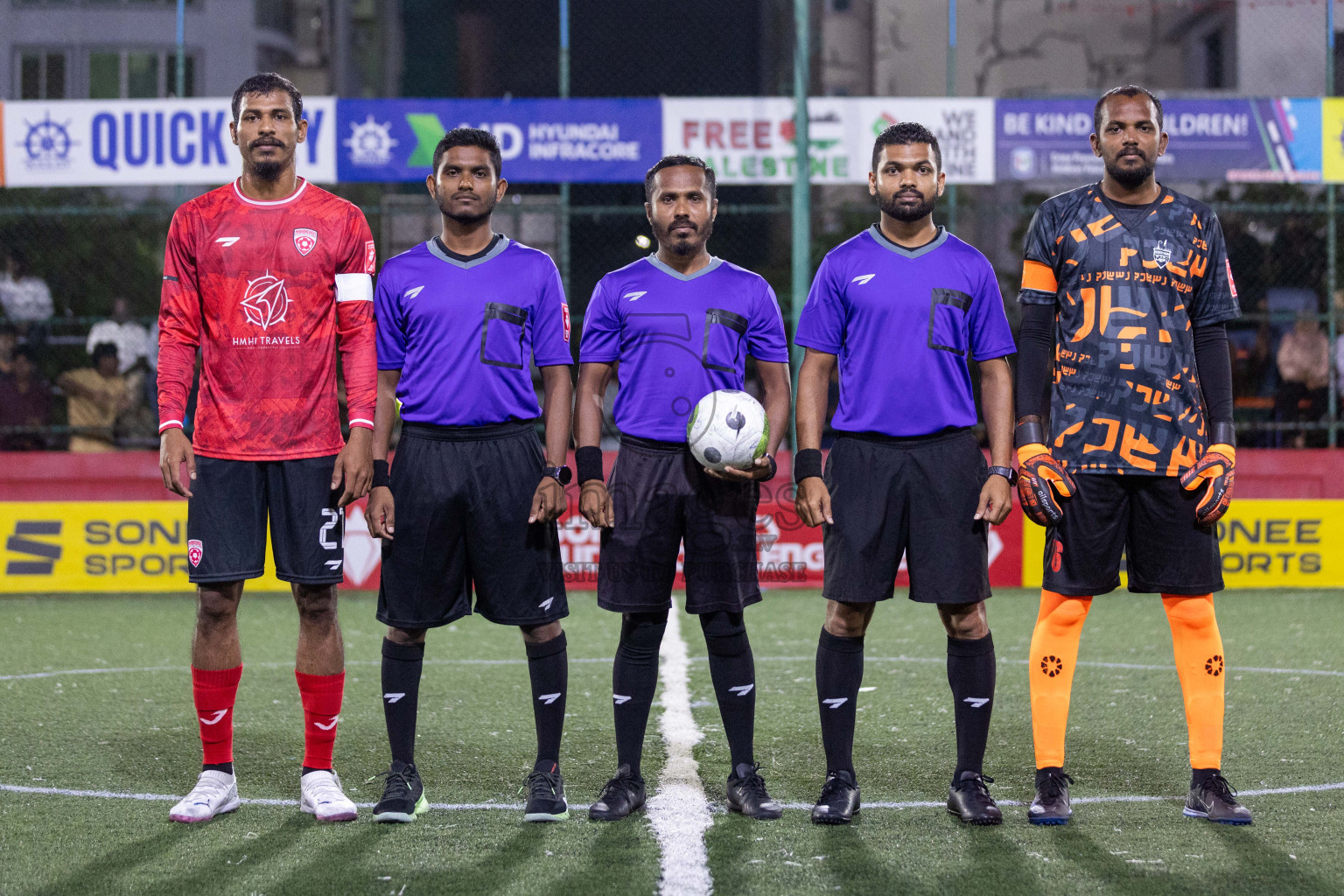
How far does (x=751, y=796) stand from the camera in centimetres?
404

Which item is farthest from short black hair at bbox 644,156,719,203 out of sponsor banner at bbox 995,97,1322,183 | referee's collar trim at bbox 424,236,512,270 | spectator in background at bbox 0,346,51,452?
spectator in background at bbox 0,346,51,452

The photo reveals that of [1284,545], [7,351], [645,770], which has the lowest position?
[645,770]

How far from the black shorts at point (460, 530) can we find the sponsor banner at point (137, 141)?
7.45 meters

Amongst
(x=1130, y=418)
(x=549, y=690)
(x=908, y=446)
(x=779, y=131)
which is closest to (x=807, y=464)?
(x=908, y=446)

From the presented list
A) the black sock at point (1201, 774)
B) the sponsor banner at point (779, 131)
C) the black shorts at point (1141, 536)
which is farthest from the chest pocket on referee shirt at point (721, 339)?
the sponsor banner at point (779, 131)

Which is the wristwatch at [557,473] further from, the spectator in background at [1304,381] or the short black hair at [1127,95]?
the spectator in background at [1304,381]

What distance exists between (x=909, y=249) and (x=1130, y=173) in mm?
683

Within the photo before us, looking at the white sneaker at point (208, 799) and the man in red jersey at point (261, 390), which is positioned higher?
the man in red jersey at point (261, 390)

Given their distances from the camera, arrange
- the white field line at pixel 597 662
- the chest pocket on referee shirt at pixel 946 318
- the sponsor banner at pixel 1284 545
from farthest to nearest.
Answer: the sponsor banner at pixel 1284 545, the white field line at pixel 597 662, the chest pocket on referee shirt at pixel 946 318

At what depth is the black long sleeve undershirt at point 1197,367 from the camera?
13.4 ft

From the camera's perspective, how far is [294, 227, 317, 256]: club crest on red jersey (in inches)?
161

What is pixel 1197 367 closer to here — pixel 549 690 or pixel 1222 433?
pixel 1222 433

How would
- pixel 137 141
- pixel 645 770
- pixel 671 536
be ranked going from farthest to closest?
1. pixel 137 141
2. pixel 645 770
3. pixel 671 536

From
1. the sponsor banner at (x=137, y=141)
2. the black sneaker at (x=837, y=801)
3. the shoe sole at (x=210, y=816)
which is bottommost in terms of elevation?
the shoe sole at (x=210, y=816)
